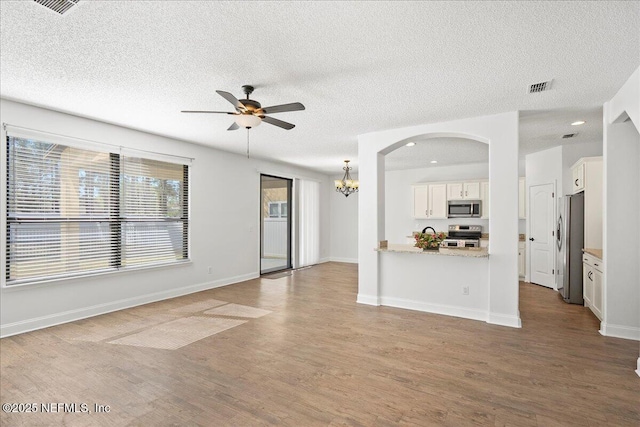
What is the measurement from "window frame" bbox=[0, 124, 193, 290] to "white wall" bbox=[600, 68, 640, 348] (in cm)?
596

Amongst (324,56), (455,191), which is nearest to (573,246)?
(455,191)

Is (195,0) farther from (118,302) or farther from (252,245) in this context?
(252,245)

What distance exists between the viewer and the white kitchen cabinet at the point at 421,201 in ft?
26.4

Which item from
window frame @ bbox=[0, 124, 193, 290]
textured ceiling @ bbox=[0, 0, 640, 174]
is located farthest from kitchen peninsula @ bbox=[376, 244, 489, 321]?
window frame @ bbox=[0, 124, 193, 290]

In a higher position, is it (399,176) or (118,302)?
(399,176)

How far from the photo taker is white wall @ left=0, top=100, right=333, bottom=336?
3863mm

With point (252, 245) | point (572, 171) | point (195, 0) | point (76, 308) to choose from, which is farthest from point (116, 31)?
point (572, 171)

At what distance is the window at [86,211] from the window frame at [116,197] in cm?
2

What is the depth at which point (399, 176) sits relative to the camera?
8.78 m

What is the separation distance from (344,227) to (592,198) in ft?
20.2

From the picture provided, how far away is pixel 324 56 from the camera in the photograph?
8.82 ft

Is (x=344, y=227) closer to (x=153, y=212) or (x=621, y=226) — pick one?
(x=153, y=212)

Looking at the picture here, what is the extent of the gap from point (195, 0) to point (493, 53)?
2.27m

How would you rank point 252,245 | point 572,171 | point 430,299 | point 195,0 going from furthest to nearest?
1. point 252,245
2. point 572,171
3. point 430,299
4. point 195,0
